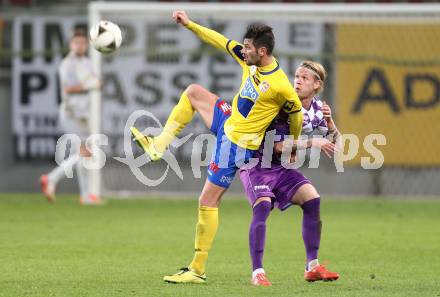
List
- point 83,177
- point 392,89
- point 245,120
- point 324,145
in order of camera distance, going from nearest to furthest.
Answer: point 324,145 < point 245,120 < point 83,177 < point 392,89

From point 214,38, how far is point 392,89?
9.16 m

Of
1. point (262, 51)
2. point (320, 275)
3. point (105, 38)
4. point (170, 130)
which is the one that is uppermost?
point (105, 38)

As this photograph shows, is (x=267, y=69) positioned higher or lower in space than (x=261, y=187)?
higher

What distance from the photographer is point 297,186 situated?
8203 mm

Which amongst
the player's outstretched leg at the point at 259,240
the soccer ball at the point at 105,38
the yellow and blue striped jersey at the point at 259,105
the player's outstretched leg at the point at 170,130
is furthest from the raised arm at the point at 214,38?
the soccer ball at the point at 105,38

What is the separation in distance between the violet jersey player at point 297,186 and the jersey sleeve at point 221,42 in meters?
0.49

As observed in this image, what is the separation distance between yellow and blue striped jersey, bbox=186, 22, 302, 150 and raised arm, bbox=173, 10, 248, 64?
6.6 inches

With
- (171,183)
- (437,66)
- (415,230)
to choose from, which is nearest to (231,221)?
(415,230)

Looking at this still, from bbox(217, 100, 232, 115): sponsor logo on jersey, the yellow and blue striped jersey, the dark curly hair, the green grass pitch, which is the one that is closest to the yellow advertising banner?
the green grass pitch

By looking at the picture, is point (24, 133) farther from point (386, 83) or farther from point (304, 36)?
point (386, 83)

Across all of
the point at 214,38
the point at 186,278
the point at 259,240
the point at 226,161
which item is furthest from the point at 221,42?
the point at 186,278

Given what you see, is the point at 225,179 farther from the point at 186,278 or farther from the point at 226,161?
the point at 186,278

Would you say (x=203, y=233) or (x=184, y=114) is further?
(x=184, y=114)

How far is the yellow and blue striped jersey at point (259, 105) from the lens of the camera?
792 centimetres
